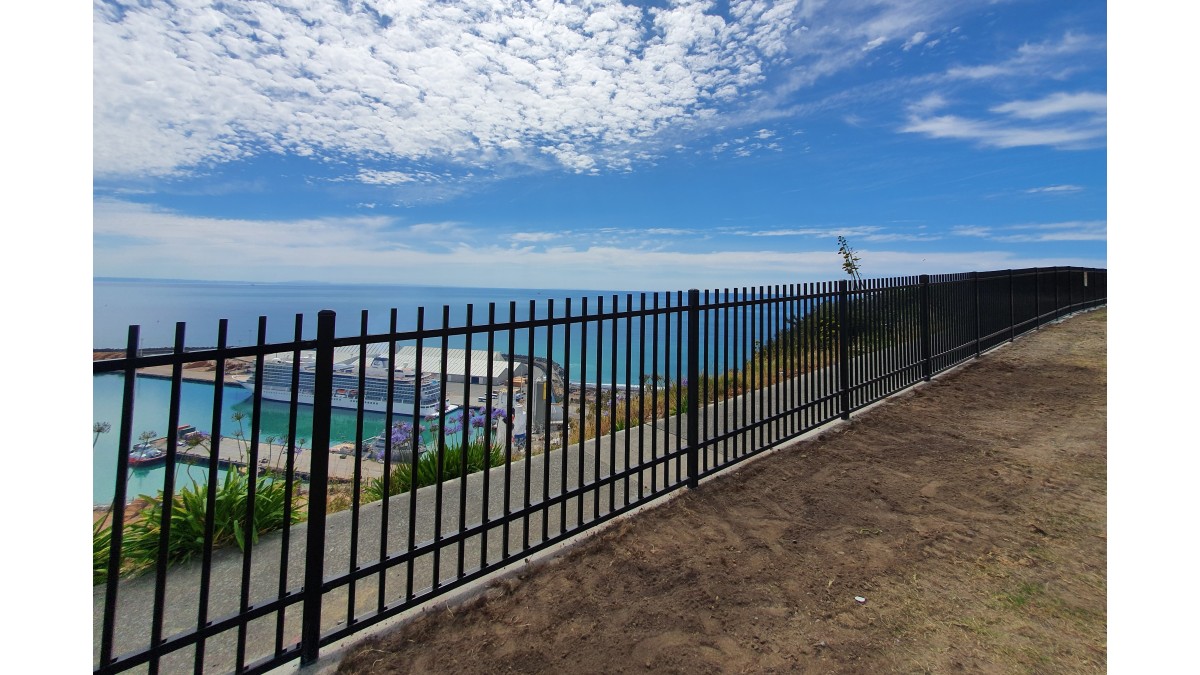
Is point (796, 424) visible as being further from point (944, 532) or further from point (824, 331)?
point (944, 532)

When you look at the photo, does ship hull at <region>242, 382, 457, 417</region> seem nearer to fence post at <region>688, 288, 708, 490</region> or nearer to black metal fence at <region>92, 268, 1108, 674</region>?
black metal fence at <region>92, 268, 1108, 674</region>

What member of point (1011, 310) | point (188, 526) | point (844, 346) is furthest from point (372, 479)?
point (1011, 310)

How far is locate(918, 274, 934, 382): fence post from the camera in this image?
9.22 m

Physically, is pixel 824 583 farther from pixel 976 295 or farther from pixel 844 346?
pixel 976 295

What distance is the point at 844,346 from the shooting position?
712 cm

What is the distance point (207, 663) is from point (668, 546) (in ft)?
9.05

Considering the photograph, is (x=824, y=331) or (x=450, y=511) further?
(x=824, y=331)

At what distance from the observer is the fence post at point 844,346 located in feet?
23.0

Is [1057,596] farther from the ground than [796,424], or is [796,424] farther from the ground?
[796,424]

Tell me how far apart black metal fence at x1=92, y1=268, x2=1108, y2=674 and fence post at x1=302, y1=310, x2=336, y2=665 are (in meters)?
0.01

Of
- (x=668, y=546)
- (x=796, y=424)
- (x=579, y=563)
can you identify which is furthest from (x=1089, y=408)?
(x=579, y=563)

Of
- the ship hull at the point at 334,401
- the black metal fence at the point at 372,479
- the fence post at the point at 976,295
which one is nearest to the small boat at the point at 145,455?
the black metal fence at the point at 372,479

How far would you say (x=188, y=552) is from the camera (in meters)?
3.91

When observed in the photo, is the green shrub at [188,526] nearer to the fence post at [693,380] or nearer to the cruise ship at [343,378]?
the cruise ship at [343,378]
